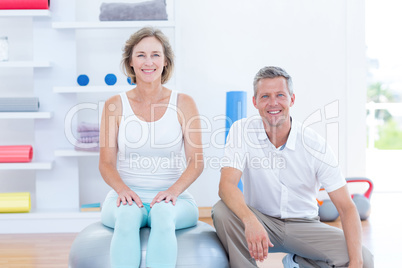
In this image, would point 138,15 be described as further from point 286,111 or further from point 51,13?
point 286,111

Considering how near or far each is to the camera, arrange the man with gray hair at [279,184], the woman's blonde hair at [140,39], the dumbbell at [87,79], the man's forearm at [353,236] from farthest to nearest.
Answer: the dumbbell at [87,79] < the woman's blonde hair at [140,39] < the man with gray hair at [279,184] < the man's forearm at [353,236]

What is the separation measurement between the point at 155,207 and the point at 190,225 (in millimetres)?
245

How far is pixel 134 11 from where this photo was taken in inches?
119

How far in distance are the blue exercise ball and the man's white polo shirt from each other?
0.91ft

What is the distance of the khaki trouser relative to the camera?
1.82m

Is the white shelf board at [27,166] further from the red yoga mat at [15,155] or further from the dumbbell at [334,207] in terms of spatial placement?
the dumbbell at [334,207]

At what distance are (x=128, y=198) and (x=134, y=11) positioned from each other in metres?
1.53

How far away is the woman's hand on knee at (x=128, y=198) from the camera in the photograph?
186 cm

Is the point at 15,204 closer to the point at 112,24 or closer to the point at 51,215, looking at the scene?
the point at 51,215

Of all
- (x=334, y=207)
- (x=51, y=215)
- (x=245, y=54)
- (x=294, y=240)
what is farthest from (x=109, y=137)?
(x=334, y=207)

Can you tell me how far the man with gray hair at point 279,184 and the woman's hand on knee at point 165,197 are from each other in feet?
0.60

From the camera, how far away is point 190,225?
6.54 feet

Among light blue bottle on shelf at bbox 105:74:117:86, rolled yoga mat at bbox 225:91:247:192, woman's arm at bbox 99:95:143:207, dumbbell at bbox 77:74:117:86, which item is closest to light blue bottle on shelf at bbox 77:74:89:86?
dumbbell at bbox 77:74:117:86

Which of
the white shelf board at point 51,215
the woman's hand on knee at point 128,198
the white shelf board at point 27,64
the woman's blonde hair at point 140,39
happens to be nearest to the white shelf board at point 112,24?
the white shelf board at point 27,64
